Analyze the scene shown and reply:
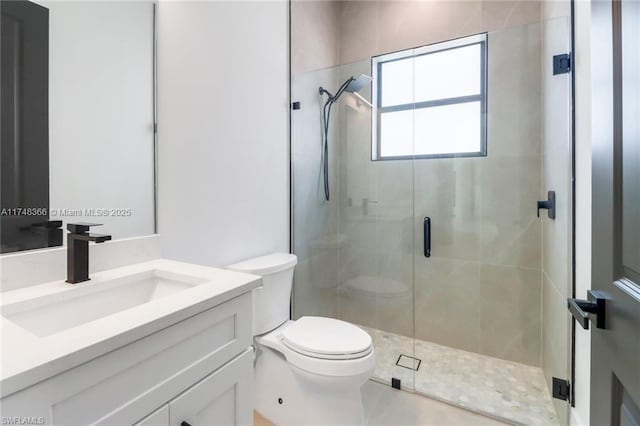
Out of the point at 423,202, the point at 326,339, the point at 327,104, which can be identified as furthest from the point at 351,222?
the point at 326,339

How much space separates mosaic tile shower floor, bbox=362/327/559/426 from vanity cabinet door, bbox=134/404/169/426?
155 centimetres

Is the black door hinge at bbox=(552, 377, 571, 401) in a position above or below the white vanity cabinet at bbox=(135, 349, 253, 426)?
below

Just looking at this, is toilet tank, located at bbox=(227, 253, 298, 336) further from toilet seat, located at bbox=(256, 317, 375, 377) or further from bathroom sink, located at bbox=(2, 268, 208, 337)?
bathroom sink, located at bbox=(2, 268, 208, 337)

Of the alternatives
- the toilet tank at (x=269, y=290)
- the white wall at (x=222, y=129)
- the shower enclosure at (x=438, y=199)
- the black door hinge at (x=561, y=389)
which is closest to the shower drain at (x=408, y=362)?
the shower enclosure at (x=438, y=199)

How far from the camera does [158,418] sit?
653 millimetres

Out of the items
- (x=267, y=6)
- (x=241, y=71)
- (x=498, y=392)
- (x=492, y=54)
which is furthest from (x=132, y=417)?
(x=492, y=54)

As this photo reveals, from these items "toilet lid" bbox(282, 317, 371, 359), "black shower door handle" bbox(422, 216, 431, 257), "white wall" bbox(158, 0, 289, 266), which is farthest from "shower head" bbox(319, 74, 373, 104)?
"toilet lid" bbox(282, 317, 371, 359)

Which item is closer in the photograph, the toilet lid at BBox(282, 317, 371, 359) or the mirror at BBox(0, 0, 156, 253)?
the mirror at BBox(0, 0, 156, 253)

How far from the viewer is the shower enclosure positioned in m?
1.88

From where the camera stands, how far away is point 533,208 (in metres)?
1.97

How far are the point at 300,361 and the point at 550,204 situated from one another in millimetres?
1634

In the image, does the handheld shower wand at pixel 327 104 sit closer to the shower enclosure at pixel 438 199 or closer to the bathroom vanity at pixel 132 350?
the shower enclosure at pixel 438 199

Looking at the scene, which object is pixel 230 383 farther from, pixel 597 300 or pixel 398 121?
pixel 398 121

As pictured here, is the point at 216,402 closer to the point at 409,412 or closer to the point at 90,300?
the point at 90,300
